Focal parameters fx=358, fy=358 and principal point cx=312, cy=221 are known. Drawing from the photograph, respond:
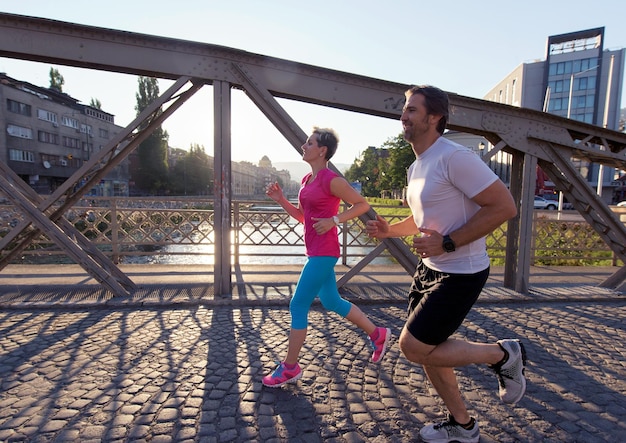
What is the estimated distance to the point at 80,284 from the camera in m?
5.61

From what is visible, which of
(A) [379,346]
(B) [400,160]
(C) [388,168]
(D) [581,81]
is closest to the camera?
(A) [379,346]

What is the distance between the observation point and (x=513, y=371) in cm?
221

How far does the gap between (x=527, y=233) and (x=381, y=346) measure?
12.7 feet

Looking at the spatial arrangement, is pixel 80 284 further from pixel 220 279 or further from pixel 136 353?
pixel 136 353

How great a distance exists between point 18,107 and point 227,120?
170 feet

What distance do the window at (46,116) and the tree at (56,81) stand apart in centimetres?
593

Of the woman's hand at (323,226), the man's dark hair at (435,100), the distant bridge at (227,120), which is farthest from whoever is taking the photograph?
the distant bridge at (227,120)

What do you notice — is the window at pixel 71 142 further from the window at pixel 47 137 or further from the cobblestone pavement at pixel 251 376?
the cobblestone pavement at pixel 251 376

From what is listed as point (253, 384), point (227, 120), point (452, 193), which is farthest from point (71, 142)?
point (452, 193)

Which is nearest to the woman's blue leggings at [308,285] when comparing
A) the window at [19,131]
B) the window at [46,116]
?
the window at [19,131]

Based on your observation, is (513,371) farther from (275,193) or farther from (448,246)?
(275,193)

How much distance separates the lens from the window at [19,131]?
1621 inches

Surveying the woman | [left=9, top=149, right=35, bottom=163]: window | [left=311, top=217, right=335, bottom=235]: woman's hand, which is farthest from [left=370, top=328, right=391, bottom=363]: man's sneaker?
[left=9, top=149, right=35, bottom=163]: window

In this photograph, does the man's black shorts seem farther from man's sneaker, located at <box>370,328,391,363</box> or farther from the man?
man's sneaker, located at <box>370,328,391,363</box>
